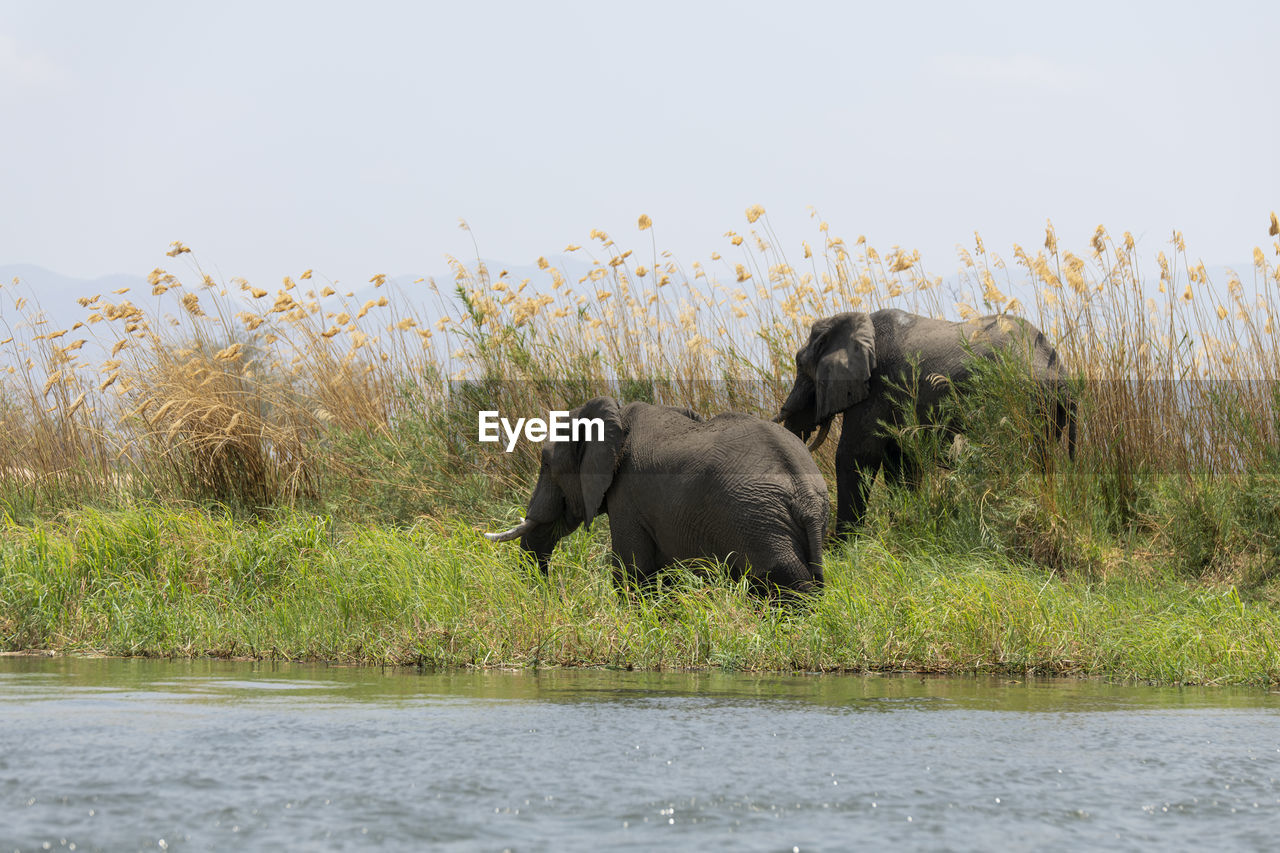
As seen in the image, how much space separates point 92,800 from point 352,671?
10.4 ft

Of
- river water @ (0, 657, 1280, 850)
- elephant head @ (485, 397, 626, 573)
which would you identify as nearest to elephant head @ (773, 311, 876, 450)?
elephant head @ (485, 397, 626, 573)

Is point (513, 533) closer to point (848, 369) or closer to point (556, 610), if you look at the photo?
point (556, 610)

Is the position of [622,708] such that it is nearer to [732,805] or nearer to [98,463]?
[732,805]

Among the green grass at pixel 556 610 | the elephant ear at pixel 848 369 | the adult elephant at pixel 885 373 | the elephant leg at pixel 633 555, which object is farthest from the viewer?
the elephant ear at pixel 848 369

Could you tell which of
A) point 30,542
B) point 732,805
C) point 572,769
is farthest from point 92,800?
point 30,542

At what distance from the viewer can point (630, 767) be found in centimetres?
394

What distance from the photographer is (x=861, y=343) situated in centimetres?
981

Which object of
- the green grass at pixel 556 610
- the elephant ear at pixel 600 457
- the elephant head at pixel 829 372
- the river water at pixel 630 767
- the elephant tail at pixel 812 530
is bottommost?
the river water at pixel 630 767

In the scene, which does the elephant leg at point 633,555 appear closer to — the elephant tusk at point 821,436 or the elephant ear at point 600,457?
the elephant ear at point 600,457

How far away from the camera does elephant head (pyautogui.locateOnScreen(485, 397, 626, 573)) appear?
26.2ft

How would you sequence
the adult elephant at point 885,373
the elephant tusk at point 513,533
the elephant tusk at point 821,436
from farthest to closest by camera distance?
1. the elephant tusk at point 821,436
2. the adult elephant at point 885,373
3. the elephant tusk at point 513,533

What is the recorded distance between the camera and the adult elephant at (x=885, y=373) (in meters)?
9.66

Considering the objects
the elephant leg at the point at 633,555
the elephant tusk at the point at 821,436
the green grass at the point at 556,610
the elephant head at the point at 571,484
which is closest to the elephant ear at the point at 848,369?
the elephant tusk at the point at 821,436

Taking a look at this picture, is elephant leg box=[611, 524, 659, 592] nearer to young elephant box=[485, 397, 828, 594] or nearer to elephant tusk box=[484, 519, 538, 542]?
young elephant box=[485, 397, 828, 594]
